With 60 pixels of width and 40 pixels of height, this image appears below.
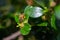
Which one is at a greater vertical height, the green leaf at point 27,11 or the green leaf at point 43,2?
the green leaf at point 43,2

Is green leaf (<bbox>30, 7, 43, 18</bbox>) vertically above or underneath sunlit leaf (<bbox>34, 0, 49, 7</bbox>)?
underneath

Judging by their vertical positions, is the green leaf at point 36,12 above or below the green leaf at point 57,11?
above

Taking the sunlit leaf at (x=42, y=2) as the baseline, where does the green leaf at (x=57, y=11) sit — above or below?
below

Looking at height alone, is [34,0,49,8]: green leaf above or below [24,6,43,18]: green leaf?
above

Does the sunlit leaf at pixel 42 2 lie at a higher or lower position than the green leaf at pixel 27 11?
higher

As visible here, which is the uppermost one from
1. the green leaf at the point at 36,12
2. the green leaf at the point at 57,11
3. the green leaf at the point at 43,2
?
the green leaf at the point at 43,2

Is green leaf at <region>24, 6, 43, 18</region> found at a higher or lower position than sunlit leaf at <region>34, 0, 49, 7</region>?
lower

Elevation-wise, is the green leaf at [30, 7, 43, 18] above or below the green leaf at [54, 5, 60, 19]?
above

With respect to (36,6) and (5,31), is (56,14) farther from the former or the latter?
(5,31)

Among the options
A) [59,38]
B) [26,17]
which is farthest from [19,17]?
[59,38]

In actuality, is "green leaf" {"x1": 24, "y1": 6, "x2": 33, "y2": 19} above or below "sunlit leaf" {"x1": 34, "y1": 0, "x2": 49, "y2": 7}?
below

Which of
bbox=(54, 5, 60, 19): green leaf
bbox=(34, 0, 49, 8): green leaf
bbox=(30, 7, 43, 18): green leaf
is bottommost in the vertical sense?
bbox=(54, 5, 60, 19): green leaf

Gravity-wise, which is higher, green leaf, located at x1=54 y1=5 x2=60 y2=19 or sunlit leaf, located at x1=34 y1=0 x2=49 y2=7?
sunlit leaf, located at x1=34 y1=0 x2=49 y2=7
